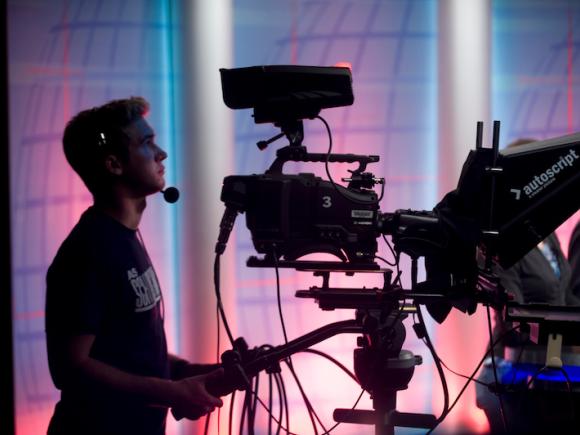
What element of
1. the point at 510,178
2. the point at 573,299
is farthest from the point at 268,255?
the point at 573,299

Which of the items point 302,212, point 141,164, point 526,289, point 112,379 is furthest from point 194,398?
point 526,289

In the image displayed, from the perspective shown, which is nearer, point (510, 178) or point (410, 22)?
point (510, 178)

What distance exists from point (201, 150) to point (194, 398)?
4.51ft

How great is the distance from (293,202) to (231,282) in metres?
1.41

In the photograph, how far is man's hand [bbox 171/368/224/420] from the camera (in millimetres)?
1273

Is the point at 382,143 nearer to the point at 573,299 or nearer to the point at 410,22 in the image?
the point at 410,22

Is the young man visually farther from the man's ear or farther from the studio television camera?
the studio television camera

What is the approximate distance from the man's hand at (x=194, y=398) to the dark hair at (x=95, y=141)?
56 centimetres

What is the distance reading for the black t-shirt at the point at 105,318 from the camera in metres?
1.38

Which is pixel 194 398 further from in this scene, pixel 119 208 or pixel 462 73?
pixel 462 73

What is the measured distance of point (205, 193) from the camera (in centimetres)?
251

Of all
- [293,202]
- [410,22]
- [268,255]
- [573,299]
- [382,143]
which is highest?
[410,22]

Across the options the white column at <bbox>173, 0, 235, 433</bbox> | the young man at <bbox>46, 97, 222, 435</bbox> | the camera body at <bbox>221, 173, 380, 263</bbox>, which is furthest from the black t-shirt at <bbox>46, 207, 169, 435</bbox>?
the white column at <bbox>173, 0, 235, 433</bbox>

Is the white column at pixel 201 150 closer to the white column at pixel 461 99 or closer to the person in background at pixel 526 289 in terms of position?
the white column at pixel 461 99
